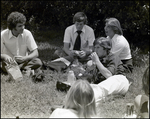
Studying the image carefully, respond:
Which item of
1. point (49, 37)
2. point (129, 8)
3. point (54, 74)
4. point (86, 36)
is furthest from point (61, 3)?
point (54, 74)

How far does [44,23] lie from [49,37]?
77 centimetres

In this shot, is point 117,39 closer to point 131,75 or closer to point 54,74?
point 131,75

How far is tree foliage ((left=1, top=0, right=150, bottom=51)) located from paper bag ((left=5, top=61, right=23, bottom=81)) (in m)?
4.40

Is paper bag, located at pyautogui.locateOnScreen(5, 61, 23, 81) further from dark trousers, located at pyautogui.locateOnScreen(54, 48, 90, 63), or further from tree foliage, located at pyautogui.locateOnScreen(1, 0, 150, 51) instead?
tree foliage, located at pyautogui.locateOnScreen(1, 0, 150, 51)

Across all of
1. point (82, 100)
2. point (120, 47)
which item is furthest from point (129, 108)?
point (120, 47)

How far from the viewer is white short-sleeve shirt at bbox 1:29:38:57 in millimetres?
6709

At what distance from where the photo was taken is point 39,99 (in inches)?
202

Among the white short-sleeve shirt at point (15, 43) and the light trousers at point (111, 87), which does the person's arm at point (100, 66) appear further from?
the white short-sleeve shirt at point (15, 43)

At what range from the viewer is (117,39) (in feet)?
20.0

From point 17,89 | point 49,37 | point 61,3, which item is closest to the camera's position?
point 17,89

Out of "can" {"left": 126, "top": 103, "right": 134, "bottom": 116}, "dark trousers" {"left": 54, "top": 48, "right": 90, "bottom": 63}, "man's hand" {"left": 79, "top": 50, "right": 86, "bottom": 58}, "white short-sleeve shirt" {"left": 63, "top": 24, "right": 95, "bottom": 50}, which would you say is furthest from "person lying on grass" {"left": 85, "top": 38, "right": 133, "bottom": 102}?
"white short-sleeve shirt" {"left": 63, "top": 24, "right": 95, "bottom": 50}

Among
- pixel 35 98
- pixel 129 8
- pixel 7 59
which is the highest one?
pixel 129 8

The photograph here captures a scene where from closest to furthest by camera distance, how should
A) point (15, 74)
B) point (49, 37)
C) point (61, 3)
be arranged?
point (15, 74) < point (61, 3) < point (49, 37)

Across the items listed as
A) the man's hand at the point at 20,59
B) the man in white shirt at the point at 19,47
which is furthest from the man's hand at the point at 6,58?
the man's hand at the point at 20,59
